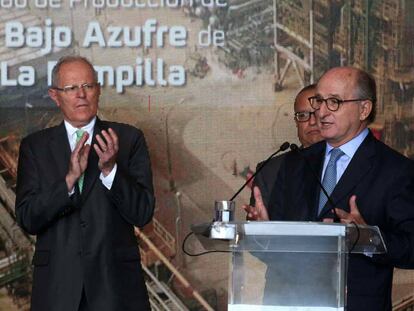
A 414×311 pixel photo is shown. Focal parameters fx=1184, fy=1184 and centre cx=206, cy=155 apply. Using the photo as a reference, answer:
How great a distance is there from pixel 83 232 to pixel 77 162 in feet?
0.92

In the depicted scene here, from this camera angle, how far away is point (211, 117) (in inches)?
234

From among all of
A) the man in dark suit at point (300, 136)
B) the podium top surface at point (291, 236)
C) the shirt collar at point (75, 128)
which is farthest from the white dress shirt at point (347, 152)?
the shirt collar at point (75, 128)

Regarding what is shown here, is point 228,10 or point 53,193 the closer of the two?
point 53,193

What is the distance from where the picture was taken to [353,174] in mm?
4082

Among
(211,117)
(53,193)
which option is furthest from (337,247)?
(211,117)

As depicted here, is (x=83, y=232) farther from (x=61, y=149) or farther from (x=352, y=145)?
(x=352, y=145)

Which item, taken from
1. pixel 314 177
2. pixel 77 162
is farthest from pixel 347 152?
pixel 77 162

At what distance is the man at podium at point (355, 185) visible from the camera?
3.95 meters

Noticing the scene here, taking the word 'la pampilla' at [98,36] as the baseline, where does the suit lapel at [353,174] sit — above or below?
below

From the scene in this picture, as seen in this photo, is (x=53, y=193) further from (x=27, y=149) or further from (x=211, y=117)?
(x=211, y=117)

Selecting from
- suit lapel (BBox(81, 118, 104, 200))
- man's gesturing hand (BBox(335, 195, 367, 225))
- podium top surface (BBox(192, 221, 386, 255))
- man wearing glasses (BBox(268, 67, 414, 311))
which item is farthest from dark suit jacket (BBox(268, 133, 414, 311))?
suit lapel (BBox(81, 118, 104, 200))

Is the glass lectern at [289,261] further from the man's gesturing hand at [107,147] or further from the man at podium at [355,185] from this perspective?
the man's gesturing hand at [107,147]

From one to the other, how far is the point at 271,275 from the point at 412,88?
2518mm

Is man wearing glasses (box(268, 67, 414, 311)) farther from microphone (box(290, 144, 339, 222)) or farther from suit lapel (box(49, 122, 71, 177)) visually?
suit lapel (box(49, 122, 71, 177))
